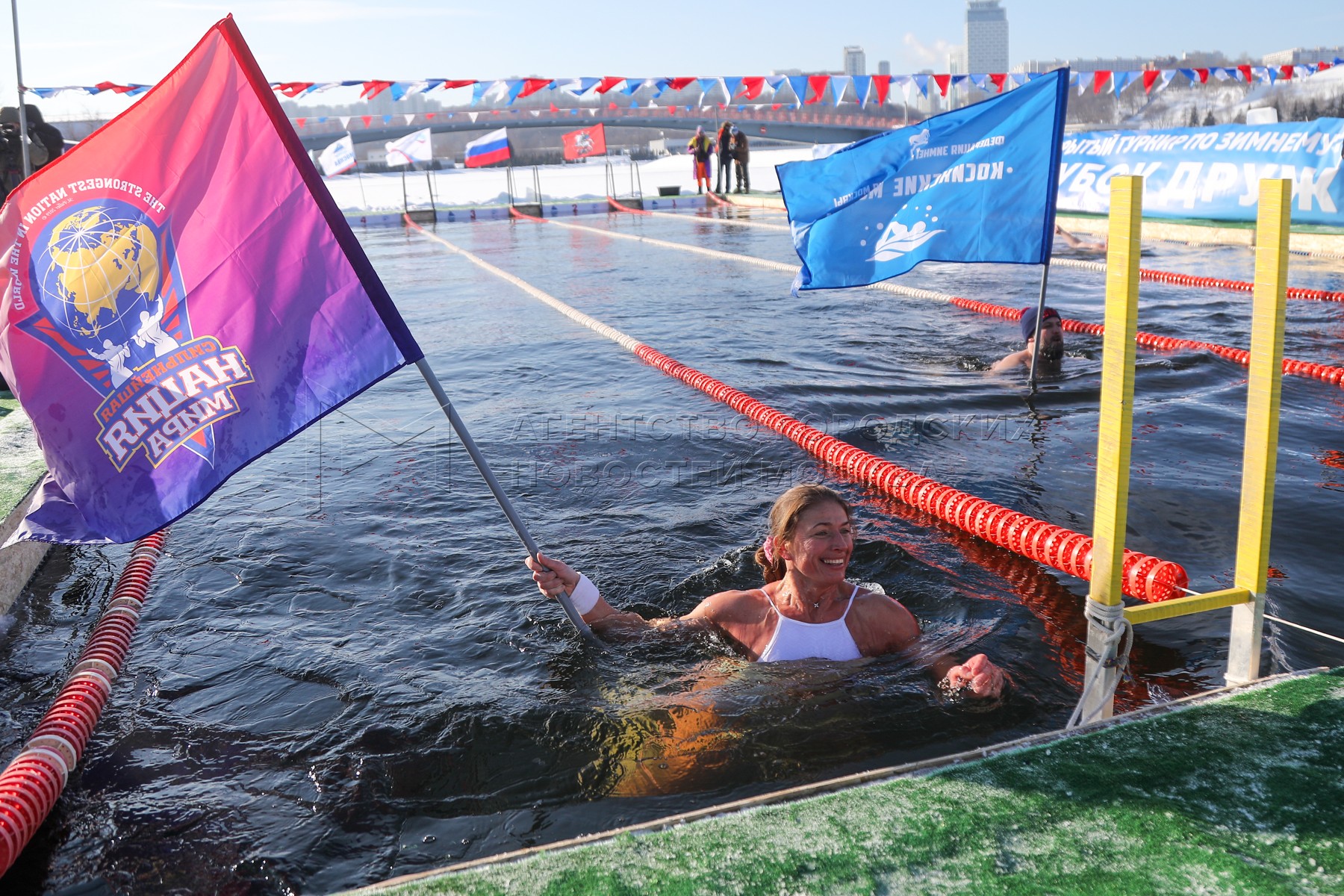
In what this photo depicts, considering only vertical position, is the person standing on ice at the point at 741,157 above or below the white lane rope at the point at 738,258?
above

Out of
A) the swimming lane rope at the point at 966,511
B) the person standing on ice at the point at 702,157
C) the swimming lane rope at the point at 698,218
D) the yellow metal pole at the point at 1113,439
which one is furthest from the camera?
the person standing on ice at the point at 702,157

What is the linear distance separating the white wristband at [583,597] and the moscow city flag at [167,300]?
1.32 m

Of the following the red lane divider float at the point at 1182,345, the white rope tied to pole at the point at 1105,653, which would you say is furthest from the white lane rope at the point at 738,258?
the white rope tied to pole at the point at 1105,653

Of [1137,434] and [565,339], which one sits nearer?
[1137,434]

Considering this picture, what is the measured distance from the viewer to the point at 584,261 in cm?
2000

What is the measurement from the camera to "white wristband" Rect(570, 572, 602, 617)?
4.25 metres

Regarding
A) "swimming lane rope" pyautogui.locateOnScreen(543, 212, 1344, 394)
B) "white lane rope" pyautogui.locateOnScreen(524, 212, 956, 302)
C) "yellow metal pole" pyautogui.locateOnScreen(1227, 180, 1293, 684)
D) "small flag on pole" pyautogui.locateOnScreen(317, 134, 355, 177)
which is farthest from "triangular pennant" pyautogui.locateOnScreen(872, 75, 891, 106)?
"yellow metal pole" pyautogui.locateOnScreen(1227, 180, 1293, 684)

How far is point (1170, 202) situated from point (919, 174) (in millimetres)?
14356

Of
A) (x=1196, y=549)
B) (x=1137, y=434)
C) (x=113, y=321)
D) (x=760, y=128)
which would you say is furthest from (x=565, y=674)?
(x=760, y=128)

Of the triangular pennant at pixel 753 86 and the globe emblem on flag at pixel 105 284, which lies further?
the triangular pennant at pixel 753 86

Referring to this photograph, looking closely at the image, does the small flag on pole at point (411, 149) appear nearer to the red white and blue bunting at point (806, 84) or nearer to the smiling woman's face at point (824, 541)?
the red white and blue bunting at point (806, 84)

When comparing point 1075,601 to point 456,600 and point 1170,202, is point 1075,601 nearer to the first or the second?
point 456,600

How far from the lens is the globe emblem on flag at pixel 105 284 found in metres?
3.28

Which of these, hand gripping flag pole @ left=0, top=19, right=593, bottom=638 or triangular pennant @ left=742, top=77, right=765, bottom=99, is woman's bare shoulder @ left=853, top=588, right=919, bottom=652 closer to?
hand gripping flag pole @ left=0, top=19, right=593, bottom=638
